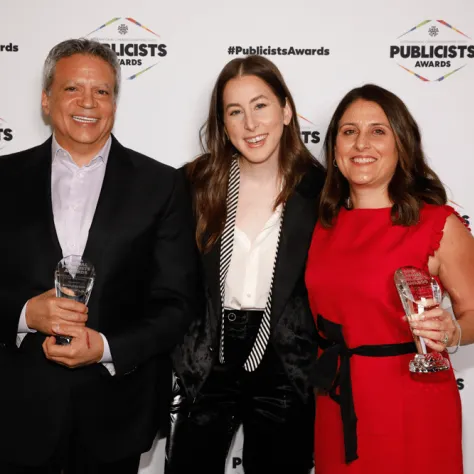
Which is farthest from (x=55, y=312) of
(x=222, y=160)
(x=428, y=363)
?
(x=428, y=363)

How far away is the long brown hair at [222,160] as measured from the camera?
8.23 ft

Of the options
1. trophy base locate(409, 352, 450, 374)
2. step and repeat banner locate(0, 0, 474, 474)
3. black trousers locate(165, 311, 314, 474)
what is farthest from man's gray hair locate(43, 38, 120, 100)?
trophy base locate(409, 352, 450, 374)

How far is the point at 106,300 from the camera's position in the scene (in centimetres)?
221

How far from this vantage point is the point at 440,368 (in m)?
1.97

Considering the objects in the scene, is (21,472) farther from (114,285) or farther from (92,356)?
(114,285)

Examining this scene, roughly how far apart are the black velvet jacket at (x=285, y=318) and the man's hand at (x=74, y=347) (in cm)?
48

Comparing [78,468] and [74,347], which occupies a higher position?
[74,347]

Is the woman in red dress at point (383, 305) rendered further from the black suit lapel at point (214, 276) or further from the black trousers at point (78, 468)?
the black trousers at point (78, 468)

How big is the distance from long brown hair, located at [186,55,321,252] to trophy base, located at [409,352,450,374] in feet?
2.65

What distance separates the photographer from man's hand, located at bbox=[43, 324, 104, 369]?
1.98 m

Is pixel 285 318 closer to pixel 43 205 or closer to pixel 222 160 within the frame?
pixel 222 160

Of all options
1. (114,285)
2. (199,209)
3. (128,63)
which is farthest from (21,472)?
(128,63)

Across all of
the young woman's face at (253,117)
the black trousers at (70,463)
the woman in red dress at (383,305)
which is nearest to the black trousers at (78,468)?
Answer: the black trousers at (70,463)

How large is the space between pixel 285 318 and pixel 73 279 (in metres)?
0.80
